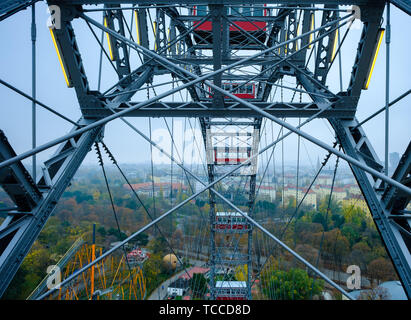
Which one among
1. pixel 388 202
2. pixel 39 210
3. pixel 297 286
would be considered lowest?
pixel 39 210

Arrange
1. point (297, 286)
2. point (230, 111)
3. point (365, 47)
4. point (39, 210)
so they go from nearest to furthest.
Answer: point (39, 210) → point (365, 47) → point (230, 111) → point (297, 286)

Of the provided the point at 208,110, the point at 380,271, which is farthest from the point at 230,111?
the point at 380,271

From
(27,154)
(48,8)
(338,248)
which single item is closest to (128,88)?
(48,8)

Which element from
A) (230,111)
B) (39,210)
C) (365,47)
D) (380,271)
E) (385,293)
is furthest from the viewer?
(380,271)

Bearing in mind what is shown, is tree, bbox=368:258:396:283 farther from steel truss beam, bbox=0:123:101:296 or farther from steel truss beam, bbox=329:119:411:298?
steel truss beam, bbox=0:123:101:296

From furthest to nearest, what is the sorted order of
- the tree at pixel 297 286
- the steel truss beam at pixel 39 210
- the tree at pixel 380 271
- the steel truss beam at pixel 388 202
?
the tree at pixel 380 271 → the tree at pixel 297 286 → the steel truss beam at pixel 388 202 → the steel truss beam at pixel 39 210

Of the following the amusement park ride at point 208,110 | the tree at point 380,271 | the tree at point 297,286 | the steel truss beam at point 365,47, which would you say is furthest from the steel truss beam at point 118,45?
the tree at point 380,271

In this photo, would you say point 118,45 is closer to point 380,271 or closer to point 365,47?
point 365,47

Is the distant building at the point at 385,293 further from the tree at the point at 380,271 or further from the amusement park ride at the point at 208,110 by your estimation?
the amusement park ride at the point at 208,110

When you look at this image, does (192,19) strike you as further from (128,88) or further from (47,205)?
(47,205)
